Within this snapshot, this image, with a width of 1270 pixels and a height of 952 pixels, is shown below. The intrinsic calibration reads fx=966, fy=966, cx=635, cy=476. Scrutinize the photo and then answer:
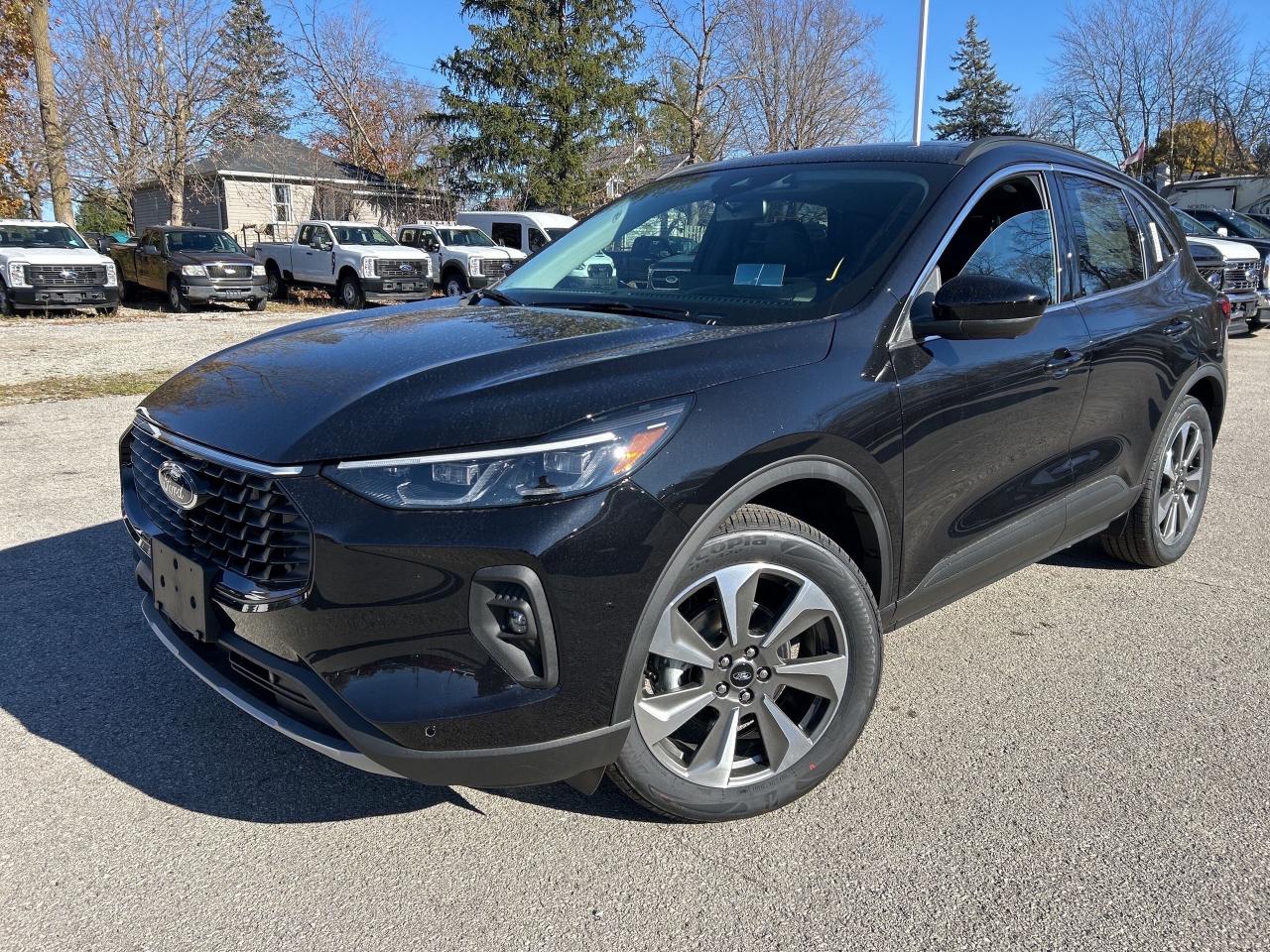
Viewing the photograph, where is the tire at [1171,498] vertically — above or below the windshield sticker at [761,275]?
below

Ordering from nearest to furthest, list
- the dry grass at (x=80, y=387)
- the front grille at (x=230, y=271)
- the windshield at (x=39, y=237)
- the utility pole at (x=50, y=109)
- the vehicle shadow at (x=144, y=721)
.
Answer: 1. the vehicle shadow at (x=144, y=721)
2. the dry grass at (x=80, y=387)
3. the windshield at (x=39, y=237)
4. the front grille at (x=230, y=271)
5. the utility pole at (x=50, y=109)

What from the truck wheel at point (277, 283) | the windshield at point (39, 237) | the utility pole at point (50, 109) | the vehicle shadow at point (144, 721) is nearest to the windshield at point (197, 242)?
the windshield at point (39, 237)

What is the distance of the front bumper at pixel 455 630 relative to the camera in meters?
2.04

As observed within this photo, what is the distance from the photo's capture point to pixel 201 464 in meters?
2.39

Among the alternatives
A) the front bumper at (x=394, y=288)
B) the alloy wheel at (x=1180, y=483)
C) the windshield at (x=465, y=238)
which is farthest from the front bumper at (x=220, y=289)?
→ the alloy wheel at (x=1180, y=483)

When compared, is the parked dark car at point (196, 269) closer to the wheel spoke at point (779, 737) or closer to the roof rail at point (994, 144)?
the roof rail at point (994, 144)

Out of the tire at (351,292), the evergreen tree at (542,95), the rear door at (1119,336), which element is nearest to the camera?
A: the rear door at (1119,336)

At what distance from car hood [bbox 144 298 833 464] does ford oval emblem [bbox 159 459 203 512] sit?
0.09m

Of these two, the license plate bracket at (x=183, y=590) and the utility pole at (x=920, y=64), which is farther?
the utility pole at (x=920, y=64)

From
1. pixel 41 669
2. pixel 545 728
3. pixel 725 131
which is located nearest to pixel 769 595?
pixel 545 728

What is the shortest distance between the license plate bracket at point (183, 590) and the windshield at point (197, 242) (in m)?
19.3

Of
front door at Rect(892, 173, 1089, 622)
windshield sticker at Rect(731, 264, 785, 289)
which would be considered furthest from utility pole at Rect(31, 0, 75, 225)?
front door at Rect(892, 173, 1089, 622)

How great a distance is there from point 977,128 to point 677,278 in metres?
59.9

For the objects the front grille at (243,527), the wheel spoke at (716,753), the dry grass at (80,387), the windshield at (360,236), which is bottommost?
the dry grass at (80,387)
